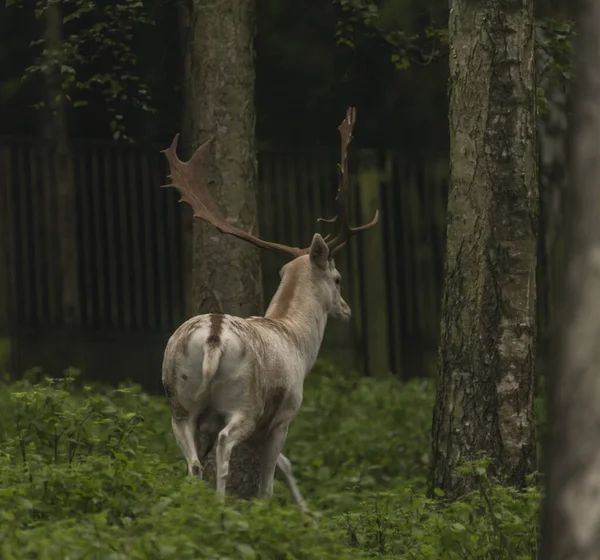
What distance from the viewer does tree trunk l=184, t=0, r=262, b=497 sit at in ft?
35.2

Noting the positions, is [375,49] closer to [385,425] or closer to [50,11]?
[50,11]

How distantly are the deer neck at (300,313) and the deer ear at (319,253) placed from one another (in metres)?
0.10

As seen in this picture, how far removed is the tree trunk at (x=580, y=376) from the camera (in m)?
5.19

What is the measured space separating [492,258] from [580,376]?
424cm

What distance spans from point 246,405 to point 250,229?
7.88 feet

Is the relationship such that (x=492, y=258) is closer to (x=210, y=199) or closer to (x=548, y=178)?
(x=210, y=199)

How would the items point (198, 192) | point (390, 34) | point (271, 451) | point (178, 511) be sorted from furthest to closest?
point (390, 34) < point (198, 192) < point (271, 451) < point (178, 511)

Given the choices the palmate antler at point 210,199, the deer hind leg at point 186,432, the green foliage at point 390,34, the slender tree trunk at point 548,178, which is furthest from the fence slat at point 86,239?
the deer hind leg at point 186,432

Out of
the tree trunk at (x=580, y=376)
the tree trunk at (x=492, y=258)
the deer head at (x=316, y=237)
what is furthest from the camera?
the deer head at (x=316, y=237)

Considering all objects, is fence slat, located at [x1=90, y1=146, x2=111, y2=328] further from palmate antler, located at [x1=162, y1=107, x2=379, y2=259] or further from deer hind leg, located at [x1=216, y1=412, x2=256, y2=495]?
deer hind leg, located at [x1=216, y1=412, x2=256, y2=495]

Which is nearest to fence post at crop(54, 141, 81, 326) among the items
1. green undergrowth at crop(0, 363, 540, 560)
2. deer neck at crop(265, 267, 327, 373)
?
green undergrowth at crop(0, 363, 540, 560)

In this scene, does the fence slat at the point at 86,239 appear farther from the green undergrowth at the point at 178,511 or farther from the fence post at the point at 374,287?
the green undergrowth at the point at 178,511

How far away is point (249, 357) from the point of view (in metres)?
8.66

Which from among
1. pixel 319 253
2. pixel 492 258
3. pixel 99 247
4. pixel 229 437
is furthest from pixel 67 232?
pixel 229 437
